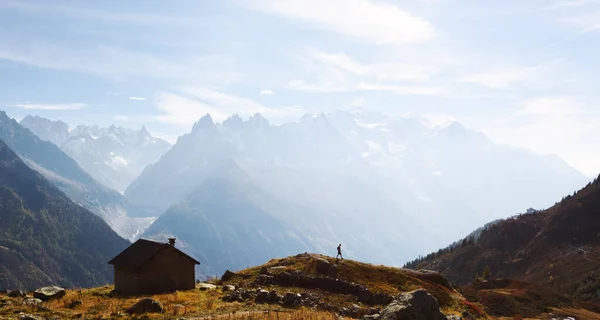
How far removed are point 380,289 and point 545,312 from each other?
39.8 m

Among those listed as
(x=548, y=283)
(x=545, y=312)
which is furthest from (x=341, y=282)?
(x=548, y=283)

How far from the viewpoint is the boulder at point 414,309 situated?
27.3 metres

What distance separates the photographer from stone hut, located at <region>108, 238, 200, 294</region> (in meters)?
49.1

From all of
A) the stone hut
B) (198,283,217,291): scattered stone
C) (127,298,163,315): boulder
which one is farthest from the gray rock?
(198,283,217,291): scattered stone

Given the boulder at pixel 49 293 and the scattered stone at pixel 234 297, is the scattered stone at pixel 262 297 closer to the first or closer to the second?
the scattered stone at pixel 234 297

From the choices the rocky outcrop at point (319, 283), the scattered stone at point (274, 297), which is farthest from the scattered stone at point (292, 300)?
the rocky outcrop at point (319, 283)

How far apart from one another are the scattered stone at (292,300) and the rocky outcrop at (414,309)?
15.5 metres

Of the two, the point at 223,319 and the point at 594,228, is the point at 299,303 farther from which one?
the point at 594,228

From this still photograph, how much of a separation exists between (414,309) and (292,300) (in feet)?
59.6

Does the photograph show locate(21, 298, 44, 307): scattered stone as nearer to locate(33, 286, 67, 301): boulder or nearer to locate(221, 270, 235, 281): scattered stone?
locate(33, 286, 67, 301): boulder

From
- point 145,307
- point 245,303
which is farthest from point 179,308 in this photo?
point 245,303

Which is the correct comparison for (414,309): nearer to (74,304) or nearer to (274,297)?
(274,297)

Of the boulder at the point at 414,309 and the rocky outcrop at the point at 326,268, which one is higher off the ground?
the rocky outcrop at the point at 326,268

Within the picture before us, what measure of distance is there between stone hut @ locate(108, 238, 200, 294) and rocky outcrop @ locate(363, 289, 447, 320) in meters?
28.2
